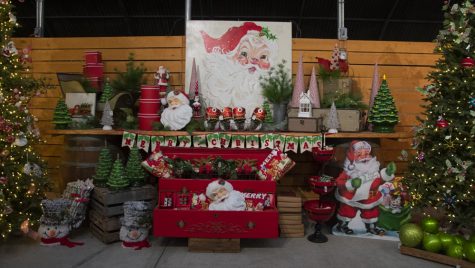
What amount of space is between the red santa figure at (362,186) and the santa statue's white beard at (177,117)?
1.77 meters

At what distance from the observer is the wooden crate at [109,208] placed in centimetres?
379

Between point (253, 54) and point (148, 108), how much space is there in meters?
1.48

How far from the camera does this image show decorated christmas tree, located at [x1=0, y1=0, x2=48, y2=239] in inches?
144

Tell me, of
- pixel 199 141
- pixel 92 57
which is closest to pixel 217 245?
pixel 199 141

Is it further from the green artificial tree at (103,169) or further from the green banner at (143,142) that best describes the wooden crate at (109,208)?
the green banner at (143,142)

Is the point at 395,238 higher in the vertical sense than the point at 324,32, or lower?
lower

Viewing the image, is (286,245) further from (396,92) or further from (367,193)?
(396,92)

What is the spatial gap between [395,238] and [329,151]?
1.12 metres

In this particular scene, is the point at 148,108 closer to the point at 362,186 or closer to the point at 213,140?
the point at 213,140

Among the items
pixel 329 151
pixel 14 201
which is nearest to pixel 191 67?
pixel 329 151

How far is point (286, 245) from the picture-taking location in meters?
3.82

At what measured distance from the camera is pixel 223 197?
3604 millimetres

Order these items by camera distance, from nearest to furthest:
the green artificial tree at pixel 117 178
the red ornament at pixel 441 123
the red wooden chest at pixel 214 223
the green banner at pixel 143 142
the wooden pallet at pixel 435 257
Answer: the wooden pallet at pixel 435 257 → the red wooden chest at pixel 214 223 → the red ornament at pixel 441 123 → the green artificial tree at pixel 117 178 → the green banner at pixel 143 142

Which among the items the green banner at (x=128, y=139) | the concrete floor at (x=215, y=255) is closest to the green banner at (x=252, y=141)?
the concrete floor at (x=215, y=255)
